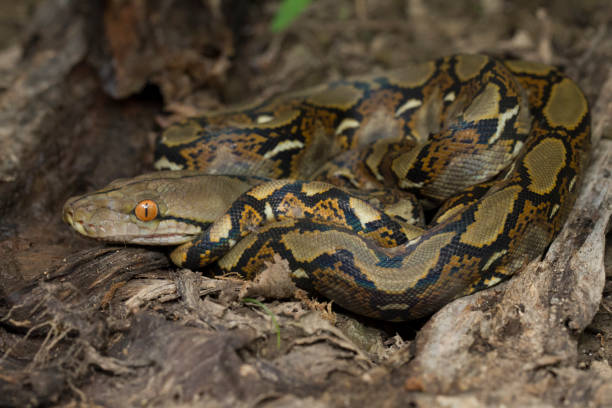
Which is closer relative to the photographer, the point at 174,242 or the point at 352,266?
the point at 352,266

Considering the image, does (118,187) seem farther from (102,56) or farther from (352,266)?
(102,56)


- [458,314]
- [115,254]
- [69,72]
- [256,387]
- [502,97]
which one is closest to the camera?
[256,387]

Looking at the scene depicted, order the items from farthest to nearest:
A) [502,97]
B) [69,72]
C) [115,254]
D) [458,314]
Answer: [69,72]
[502,97]
[115,254]
[458,314]

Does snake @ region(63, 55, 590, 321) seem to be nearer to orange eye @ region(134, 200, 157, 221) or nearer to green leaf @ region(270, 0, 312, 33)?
orange eye @ region(134, 200, 157, 221)

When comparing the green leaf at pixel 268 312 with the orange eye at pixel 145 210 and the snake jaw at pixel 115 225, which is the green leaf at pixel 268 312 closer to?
the snake jaw at pixel 115 225

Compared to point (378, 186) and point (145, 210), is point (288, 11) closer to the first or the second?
point (378, 186)

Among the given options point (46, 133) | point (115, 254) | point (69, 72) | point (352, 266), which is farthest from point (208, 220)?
point (69, 72)
